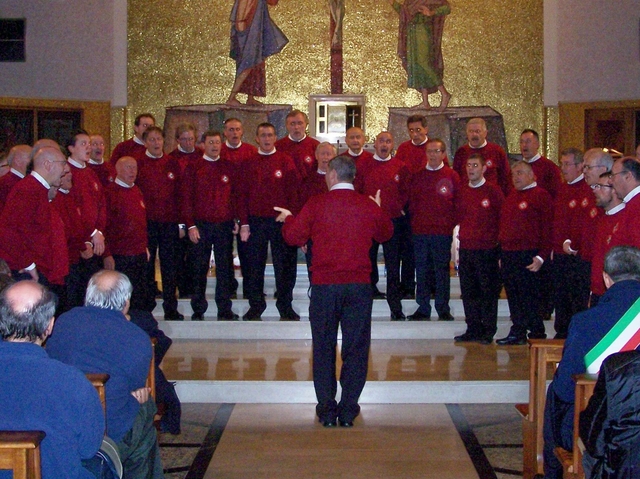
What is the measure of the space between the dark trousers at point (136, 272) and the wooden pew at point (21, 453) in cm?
438

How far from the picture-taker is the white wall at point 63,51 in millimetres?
10703

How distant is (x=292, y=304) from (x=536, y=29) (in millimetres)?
5335

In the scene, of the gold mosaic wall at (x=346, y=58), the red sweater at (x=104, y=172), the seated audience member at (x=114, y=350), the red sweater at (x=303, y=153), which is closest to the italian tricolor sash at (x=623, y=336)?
the seated audience member at (x=114, y=350)

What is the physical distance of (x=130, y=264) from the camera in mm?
6867

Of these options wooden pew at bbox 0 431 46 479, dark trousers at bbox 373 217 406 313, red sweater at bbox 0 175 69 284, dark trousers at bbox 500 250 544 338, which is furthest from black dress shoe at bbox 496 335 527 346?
wooden pew at bbox 0 431 46 479

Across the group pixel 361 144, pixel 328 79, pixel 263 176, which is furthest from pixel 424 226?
pixel 328 79

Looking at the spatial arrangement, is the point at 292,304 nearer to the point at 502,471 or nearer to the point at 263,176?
the point at 263,176

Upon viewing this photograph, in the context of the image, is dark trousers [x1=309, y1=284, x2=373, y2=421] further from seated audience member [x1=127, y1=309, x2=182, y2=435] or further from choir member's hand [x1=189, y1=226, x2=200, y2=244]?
choir member's hand [x1=189, y1=226, x2=200, y2=244]

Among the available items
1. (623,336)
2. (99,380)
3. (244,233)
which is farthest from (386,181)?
(99,380)

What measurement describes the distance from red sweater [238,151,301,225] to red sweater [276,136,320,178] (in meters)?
0.31

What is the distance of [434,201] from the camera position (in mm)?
7297

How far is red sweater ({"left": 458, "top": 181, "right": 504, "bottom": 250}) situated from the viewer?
6988 millimetres

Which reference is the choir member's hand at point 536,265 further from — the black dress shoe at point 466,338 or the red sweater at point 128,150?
the red sweater at point 128,150

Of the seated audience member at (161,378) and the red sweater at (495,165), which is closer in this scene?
the seated audience member at (161,378)
